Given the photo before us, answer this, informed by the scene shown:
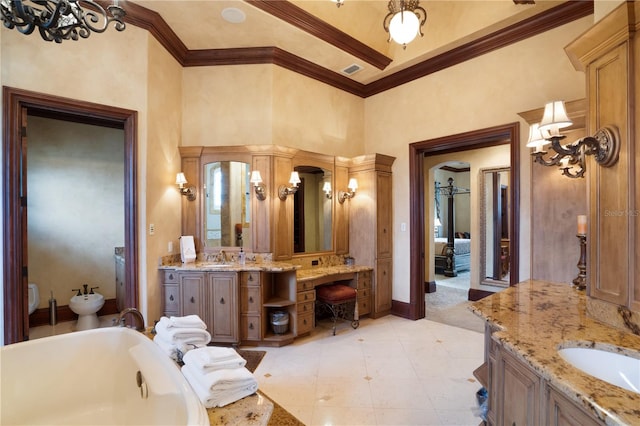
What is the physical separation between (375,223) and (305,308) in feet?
5.19

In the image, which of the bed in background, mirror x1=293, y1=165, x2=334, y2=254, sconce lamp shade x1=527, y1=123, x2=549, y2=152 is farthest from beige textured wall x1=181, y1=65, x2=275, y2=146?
the bed in background

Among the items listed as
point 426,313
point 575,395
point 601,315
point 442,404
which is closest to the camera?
point 575,395

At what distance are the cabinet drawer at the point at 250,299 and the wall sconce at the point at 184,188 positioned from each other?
4.59ft

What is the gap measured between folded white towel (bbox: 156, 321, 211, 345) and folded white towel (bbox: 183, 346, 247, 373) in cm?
33

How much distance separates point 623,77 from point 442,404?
249cm

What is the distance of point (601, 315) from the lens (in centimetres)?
168

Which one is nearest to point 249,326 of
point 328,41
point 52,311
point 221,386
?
point 221,386

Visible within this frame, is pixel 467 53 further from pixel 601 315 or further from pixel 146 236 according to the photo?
pixel 146 236

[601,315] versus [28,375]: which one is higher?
[601,315]

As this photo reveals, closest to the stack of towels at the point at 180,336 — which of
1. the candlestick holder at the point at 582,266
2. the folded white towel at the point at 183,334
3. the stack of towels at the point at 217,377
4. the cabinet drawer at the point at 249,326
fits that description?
the folded white towel at the point at 183,334

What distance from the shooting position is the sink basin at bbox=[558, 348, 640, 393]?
132cm

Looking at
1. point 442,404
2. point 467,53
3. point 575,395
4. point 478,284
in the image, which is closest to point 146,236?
point 442,404

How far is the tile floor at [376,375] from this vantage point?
7.58 ft

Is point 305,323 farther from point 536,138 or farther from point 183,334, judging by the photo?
point 536,138
